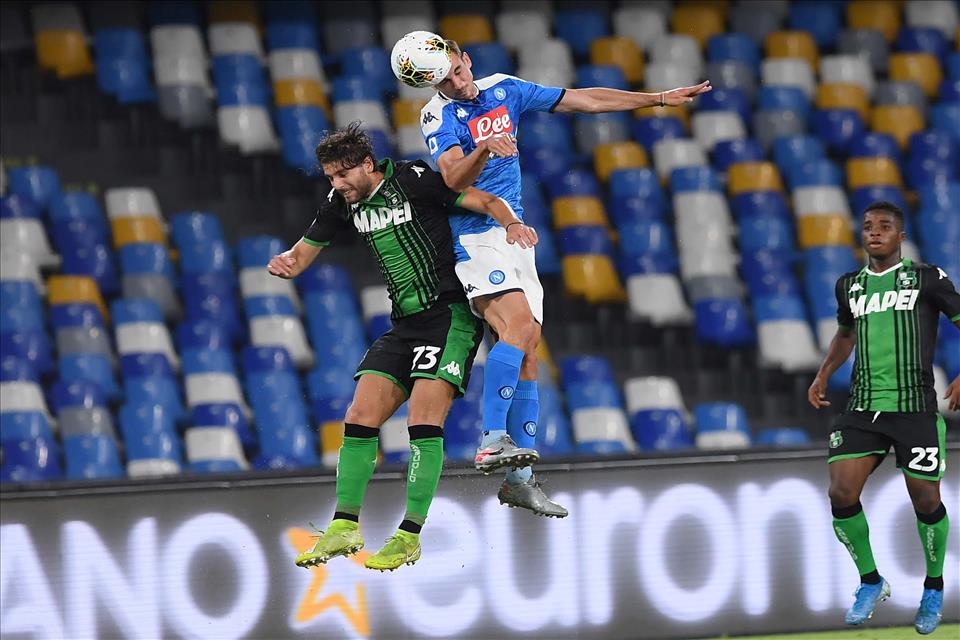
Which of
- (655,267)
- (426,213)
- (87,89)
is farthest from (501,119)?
(87,89)

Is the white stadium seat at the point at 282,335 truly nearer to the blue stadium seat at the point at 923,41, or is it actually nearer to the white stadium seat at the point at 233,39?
the white stadium seat at the point at 233,39

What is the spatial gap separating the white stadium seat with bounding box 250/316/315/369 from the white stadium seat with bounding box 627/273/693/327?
7.54ft

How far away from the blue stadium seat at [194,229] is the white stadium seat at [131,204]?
178 mm

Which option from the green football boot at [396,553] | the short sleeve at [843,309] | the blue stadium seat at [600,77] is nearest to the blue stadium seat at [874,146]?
the blue stadium seat at [600,77]

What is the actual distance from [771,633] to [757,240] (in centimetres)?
382

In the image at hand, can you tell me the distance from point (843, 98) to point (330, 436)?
5272 mm

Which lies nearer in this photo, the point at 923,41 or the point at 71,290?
the point at 71,290

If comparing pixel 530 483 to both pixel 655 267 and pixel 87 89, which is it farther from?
pixel 87 89

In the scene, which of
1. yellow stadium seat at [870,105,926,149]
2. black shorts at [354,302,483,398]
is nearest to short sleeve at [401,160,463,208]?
black shorts at [354,302,483,398]

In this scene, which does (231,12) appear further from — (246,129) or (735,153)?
(735,153)

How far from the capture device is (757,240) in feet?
39.5

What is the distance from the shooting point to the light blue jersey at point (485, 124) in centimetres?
673

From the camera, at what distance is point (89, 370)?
1072cm

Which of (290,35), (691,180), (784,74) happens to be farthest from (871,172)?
(290,35)
